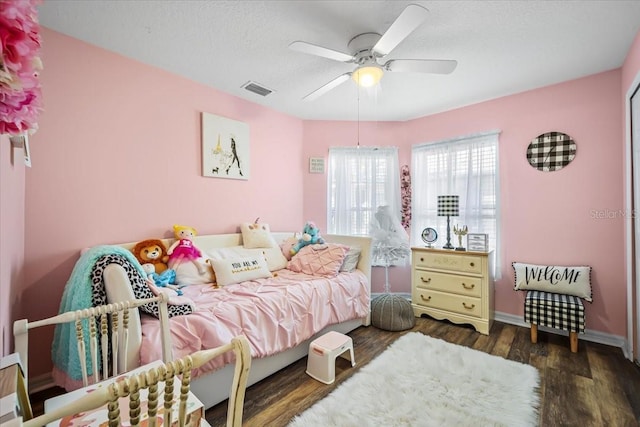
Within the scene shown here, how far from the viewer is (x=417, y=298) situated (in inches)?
123

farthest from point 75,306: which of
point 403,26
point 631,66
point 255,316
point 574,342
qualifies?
point 631,66

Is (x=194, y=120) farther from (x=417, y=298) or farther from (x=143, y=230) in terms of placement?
(x=417, y=298)

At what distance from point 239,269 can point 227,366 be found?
2.79 feet

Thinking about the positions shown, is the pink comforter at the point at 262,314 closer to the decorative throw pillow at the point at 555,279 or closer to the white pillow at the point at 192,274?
the white pillow at the point at 192,274

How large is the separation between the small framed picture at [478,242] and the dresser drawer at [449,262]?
19cm

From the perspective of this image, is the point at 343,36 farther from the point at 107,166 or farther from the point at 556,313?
the point at 556,313

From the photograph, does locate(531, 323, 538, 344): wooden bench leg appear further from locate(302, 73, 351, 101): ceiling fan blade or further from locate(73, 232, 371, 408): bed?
locate(302, 73, 351, 101): ceiling fan blade

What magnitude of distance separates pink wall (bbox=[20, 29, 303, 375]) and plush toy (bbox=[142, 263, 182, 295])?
39cm

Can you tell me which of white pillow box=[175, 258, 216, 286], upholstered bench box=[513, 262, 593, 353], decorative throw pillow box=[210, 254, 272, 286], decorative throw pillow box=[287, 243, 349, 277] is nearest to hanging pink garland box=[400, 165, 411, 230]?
decorative throw pillow box=[287, 243, 349, 277]

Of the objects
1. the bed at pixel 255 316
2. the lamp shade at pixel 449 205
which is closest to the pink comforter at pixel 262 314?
the bed at pixel 255 316

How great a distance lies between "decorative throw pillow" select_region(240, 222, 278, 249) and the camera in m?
2.91

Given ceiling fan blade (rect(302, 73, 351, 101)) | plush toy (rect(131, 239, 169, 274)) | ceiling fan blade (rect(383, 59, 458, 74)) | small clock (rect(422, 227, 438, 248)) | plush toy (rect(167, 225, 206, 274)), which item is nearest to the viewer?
ceiling fan blade (rect(383, 59, 458, 74))

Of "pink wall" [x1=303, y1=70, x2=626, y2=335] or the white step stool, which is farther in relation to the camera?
"pink wall" [x1=303, y1=70, x2=626, y2=335]

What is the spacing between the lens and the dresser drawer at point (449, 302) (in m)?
2.72
